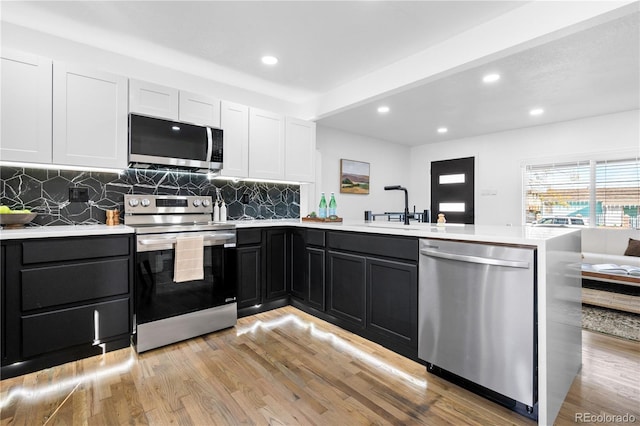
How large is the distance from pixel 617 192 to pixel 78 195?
660cm

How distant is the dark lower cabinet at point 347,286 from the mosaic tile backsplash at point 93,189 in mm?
1472

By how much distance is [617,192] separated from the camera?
4.45 metres

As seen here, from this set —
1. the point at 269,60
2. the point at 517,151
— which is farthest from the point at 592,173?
the point at 269,60

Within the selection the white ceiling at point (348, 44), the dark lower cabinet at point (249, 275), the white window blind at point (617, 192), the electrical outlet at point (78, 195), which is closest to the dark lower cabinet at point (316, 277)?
the dark lower cabinet at point (249, 275)

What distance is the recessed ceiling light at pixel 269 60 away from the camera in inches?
117

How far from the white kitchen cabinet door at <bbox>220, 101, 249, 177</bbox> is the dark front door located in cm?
432

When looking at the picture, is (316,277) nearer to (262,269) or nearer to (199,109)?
(262,269)

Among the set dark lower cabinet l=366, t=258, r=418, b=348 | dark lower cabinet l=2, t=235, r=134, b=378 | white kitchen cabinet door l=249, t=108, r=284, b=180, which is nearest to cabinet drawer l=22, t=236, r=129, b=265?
dark lower cabinet l=2, t=235, r=134, b=378

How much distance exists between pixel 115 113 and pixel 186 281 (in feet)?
4.94

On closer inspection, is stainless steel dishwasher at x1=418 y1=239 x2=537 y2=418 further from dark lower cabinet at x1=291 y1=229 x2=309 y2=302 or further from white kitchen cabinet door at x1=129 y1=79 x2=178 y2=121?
white kitchen cabinet door at x1=129 y1=79 x2=178 y2=121

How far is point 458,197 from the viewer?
6020 mm

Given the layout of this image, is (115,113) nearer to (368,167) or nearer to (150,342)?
(150,342)

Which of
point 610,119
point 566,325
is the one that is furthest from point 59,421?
point 610,119

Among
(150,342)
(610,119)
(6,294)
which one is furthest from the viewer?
(610,119)
